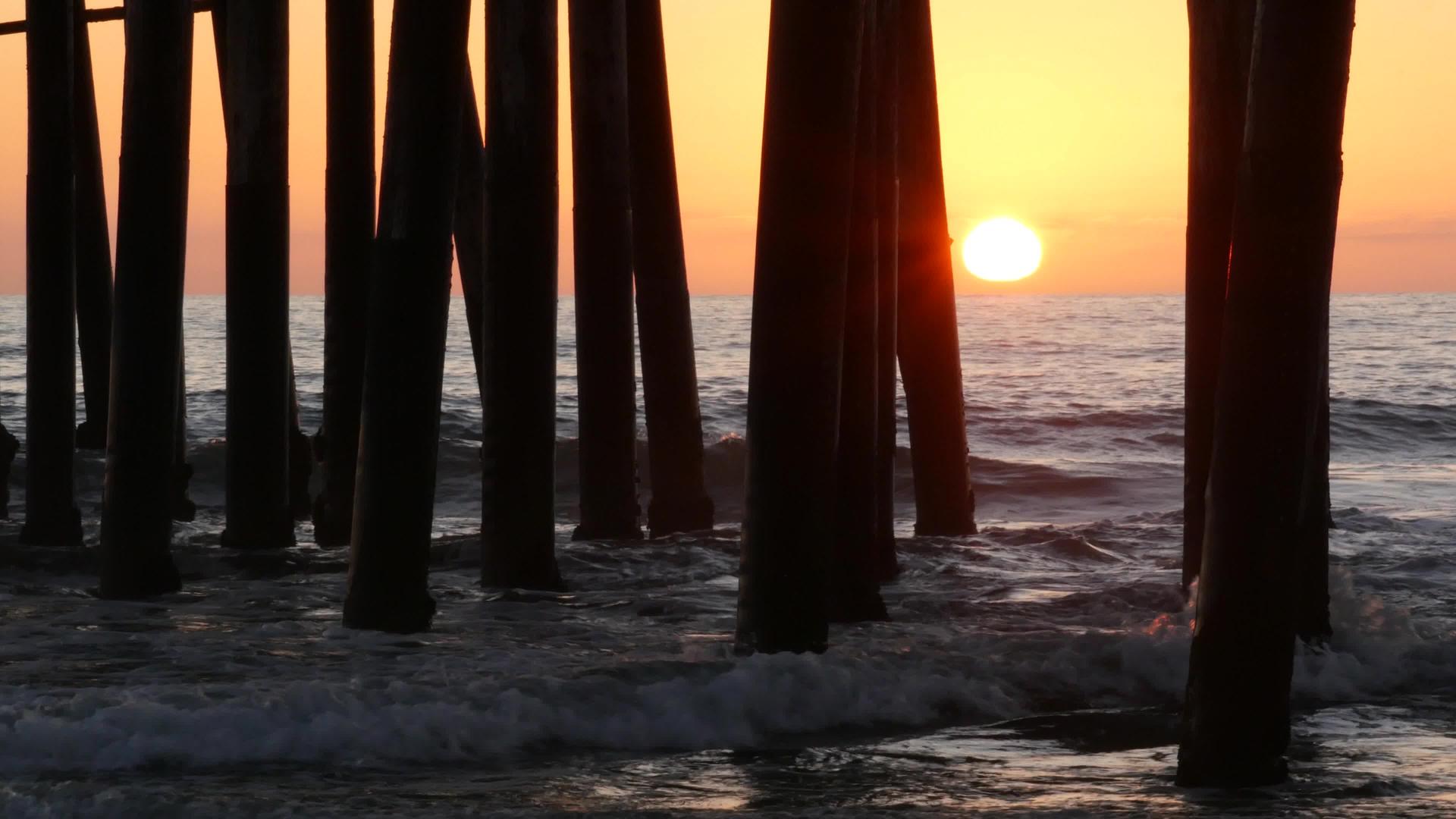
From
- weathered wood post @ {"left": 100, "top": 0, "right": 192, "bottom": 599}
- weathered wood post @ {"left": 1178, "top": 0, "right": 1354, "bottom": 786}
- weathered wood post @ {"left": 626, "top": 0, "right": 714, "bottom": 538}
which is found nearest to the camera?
weathered wood post @ {"left": 1178, "top": 0, "right": 1354, "bottom": 786}

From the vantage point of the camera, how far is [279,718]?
4.29 meters

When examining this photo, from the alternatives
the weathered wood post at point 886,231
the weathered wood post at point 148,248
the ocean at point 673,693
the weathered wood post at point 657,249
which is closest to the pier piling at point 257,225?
the ocean at point 673,693

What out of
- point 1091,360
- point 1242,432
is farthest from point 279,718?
point 1091,360

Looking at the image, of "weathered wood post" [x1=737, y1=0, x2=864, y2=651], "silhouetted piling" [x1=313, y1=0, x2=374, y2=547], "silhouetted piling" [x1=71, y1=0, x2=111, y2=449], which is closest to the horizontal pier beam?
"silhouetted piling" [x1=71, y1=0, x2=111, y2=449]

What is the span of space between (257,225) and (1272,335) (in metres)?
4.43

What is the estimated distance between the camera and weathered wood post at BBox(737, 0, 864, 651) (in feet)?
13.9

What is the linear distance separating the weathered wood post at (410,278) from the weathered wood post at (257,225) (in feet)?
5.61

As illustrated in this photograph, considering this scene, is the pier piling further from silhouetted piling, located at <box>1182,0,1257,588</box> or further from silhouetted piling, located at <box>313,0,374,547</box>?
silhouetted piling, located at <box>1182,0,1257,588</box>

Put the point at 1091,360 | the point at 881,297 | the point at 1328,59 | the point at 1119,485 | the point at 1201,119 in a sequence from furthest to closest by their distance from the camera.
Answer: the point at 1091,360, the point at 1119,485, the point at 881,297, the point at 1201,119, the point at 1328,59

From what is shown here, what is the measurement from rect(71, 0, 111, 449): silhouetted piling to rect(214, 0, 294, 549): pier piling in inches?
124

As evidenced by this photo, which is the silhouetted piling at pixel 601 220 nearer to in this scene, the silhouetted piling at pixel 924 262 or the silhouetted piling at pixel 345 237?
the silhouetted piling at pixel 345 237

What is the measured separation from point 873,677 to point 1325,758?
1.26 m

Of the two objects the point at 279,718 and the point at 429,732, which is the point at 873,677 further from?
the point at 279,718

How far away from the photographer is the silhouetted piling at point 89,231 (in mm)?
9555
